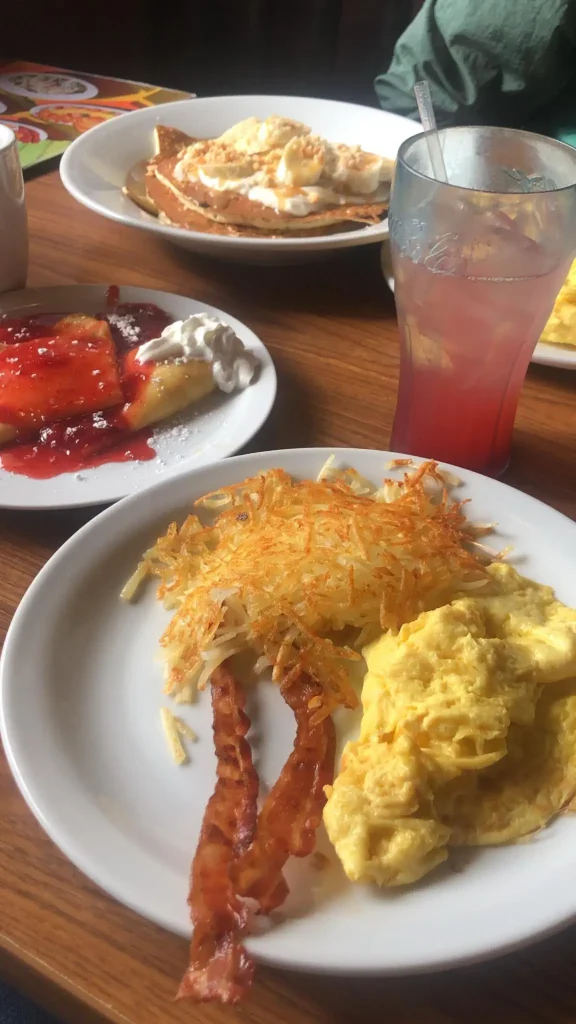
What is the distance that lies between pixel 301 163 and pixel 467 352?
0.84 meters

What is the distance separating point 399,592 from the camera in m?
Answer: 0.76

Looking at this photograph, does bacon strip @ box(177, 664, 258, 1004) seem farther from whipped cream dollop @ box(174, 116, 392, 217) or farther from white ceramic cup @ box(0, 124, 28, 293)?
whipped cream dollop @ box(174, 116, 392, 217)

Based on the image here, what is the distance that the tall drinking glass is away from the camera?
33.5 inches

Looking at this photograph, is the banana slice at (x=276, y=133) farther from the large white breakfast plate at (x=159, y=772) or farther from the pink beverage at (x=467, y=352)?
the large white breakfast plate at (x=159, y=772)

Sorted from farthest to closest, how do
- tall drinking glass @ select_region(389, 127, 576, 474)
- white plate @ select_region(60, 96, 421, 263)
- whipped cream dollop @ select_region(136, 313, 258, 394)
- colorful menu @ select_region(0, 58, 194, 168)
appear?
colorful menu @ select_region(0, 58, 194, 168) < white plate @ select_region(60, 96, 421, 263) < whipped cream dollop @ select_region(136, 313, 258, 394) < tall drinking glass @ select_region(389, 127, 576, 474)

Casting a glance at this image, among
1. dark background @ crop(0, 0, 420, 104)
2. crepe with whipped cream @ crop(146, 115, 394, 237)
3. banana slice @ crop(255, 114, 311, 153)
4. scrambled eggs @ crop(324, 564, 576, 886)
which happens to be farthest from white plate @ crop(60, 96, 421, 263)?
dark background @ crop(0, 0, 420, 104)

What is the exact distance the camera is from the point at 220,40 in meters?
4.40

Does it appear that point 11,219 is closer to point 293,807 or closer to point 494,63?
point 293,807

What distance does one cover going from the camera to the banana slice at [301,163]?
1.59m

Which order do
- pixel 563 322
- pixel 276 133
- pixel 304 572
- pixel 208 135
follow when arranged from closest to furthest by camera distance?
pixel 304 572 → pixel 563 322 → pixel 276 133 → pixel 208 135

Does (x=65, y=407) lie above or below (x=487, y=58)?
below

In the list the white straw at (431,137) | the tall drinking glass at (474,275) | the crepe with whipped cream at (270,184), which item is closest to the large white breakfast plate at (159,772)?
the tall drinking glass at (474,275)

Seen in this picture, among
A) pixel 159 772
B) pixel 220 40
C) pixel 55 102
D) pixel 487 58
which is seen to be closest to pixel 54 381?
pixel 159 772

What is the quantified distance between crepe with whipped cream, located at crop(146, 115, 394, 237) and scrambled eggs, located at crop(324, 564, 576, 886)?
102cm
